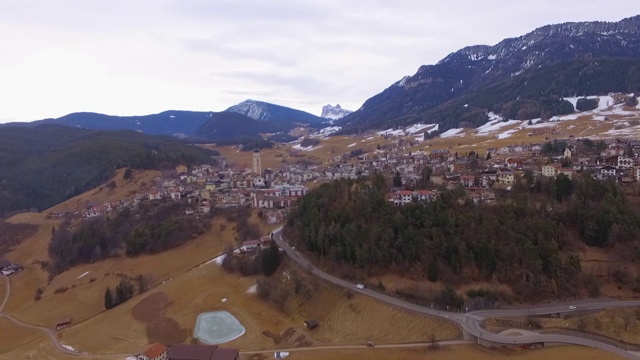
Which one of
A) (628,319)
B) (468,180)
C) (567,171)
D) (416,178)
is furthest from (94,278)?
(567,171)

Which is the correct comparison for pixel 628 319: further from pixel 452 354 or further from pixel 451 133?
pixel 451 133

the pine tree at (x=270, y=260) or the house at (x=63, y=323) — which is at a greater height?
the pine tree at (x=270, y=260)

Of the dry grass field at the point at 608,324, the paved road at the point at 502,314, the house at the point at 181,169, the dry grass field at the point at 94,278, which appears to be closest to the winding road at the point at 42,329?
the dry grass field at the point at 94,278

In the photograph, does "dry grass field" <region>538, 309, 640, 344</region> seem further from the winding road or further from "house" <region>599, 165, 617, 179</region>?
the winding road

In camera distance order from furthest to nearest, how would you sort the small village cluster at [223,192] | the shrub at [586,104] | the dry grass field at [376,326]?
the shrub at [586,104] < the small village cluster at [223,192] < the dry grass field at [376,326]

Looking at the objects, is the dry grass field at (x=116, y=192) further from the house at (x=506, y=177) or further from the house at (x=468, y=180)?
the house at (x=506, y=177)

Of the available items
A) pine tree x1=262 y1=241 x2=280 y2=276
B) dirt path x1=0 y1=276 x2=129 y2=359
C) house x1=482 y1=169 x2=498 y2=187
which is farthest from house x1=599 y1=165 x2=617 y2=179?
dirt path x1=0 y1=276 x2=129 y2=359

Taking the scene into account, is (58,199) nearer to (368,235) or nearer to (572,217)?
(368,235)
